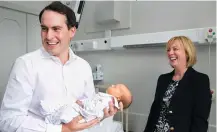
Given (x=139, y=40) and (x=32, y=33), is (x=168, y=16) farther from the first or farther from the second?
(x=32, y=33)

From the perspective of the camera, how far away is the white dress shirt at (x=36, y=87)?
3.20 feet

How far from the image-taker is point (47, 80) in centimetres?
116

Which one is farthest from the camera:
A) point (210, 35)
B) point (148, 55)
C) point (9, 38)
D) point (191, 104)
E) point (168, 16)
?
point (9, 38)

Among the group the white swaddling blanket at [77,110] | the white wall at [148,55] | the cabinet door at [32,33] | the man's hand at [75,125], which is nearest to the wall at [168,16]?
the white wall at [148,55]

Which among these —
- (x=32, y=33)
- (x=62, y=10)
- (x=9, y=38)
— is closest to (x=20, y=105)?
(x=62, y=10)

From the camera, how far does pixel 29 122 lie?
3.19 feet

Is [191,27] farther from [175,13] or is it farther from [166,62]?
[166,62]

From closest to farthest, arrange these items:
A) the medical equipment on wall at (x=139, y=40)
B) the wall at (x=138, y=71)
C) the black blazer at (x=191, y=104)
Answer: the black blazer at (x=191, y=104), the medical equipment on wall at (x=139, y=40), the wall at (x=138, y=71)

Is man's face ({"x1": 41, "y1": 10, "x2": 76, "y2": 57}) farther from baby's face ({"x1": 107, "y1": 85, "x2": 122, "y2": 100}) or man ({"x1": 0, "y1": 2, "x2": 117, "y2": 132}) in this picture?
baby's face ({"x1": 107, "y1": 85, "x2": 122, "y2": 100})

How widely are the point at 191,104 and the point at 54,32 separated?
122 cm

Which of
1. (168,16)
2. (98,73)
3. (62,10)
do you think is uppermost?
(168,16)

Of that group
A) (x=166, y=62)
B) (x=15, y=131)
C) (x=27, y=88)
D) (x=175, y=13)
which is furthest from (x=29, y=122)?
(x=175, y=13)

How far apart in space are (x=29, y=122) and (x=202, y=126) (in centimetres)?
131

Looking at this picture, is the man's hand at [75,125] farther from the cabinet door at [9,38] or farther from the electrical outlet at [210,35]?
the cabinet door at [9,38]
